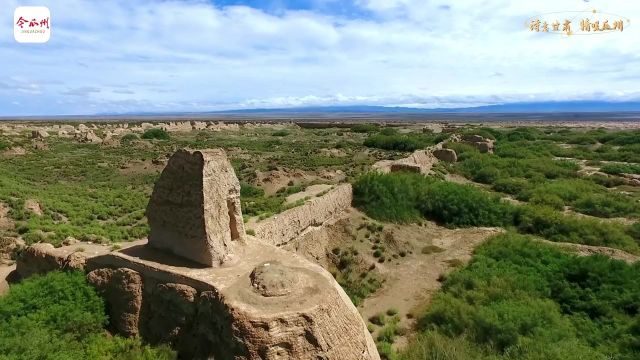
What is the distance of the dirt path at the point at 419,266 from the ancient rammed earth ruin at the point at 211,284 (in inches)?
191

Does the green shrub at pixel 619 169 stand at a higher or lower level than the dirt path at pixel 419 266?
higher

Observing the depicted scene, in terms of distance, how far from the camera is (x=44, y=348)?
32.1 ft

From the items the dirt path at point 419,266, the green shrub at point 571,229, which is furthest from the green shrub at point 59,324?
the green shrub at point 571,229

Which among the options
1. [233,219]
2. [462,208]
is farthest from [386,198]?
[233,219]

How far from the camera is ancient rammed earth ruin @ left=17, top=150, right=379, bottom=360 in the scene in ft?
29.8

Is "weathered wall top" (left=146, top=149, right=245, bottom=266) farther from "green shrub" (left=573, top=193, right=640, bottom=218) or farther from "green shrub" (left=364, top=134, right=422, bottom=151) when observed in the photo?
"green shrub" (left=364, top=134, right=422, bottom=151)

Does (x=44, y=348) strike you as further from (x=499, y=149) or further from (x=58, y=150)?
(x=499, y=149)

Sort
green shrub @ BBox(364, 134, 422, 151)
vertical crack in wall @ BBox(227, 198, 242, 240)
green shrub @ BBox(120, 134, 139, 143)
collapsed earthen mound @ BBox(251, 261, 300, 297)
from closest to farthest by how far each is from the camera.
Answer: collapsed earthen mound @ BBox(251, 261, 300, 297) < vertical crack in wall @ BBox(227, 198, 242, 240) < green shrub @ BBox(364, 134, 422, 151) < green shrub @ BBox(120, 134, 139, 143)

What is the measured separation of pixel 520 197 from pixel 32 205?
27783mm

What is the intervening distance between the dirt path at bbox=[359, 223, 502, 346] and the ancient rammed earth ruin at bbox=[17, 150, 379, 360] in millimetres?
4841

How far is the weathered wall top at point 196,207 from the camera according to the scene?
1077 centimetres

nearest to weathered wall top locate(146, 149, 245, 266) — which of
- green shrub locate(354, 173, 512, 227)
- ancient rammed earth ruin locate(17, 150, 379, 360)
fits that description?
ancient rammed earth ruin locate(17, 150, 379, 360)

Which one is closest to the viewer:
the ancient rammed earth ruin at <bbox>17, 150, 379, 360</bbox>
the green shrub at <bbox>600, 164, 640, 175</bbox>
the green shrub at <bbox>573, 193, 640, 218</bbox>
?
the ancient rammed earth ruin at <bbox>17, 150, 379, 360</bbox>

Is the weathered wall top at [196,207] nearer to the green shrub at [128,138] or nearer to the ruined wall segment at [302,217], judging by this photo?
the ruined wall segment at [302,217]
